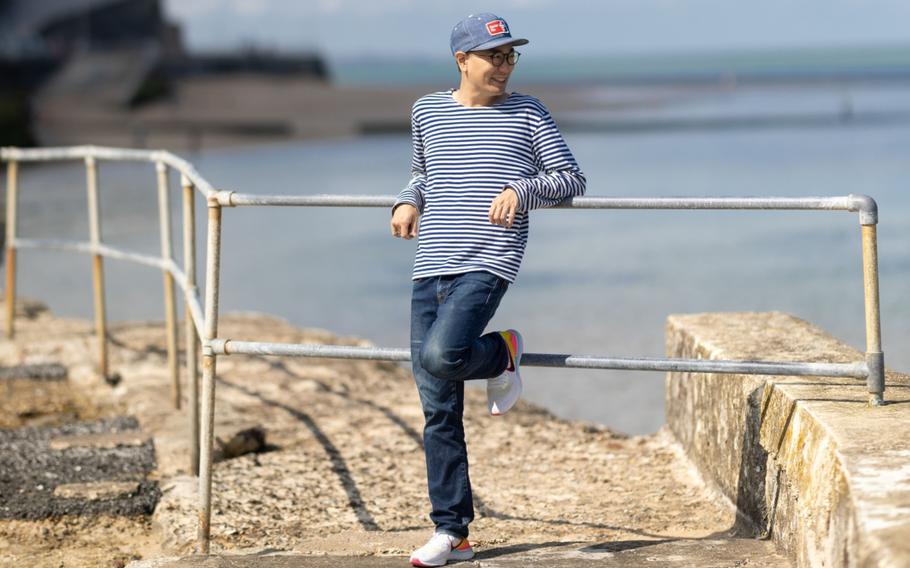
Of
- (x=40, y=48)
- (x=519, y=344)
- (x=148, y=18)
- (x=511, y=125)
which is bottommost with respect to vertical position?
(x=519, y=344)

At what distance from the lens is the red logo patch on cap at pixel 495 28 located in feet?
10.6

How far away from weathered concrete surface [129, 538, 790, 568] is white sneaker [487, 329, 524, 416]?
383 mm

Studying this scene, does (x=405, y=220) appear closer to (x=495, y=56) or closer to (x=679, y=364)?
(x=495, y=56)

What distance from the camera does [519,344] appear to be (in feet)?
10.8

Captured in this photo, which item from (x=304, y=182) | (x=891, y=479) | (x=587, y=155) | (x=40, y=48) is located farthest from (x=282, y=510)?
(x=40, y=48)

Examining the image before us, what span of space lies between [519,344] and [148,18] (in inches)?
2729

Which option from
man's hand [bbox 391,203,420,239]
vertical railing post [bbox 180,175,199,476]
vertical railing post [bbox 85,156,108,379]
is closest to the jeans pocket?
man's hand [bbox 391,203,420,239]

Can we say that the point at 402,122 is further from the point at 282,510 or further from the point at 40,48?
the point at 282,510

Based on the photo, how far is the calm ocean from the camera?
378 inches

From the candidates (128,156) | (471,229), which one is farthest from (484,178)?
(128,156)

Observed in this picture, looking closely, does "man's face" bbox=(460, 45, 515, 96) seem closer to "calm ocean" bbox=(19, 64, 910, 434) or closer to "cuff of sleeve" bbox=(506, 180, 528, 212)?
"cuff of sleeve" bbox=(506, 180, 528, 212)

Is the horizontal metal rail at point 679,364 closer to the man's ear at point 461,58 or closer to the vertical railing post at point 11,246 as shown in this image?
the man's ear at point 461,58

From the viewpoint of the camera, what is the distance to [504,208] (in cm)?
313

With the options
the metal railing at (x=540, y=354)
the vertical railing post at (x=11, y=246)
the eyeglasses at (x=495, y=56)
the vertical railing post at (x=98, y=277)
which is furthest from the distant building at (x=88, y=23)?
the eyeglasses at (x=495, y=56)
